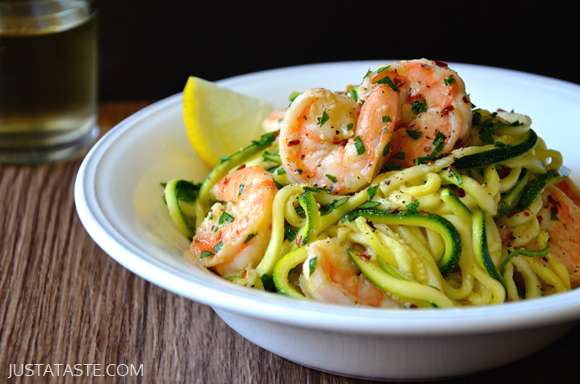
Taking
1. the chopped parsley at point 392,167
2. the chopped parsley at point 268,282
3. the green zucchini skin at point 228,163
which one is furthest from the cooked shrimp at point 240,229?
the chopped parsley at point 392,167

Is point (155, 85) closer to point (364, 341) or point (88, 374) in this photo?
point (88, 374)

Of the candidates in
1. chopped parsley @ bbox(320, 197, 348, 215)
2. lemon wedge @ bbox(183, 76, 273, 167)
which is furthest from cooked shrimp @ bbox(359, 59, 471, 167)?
lemon wedge @ bbox(183, 76, 273, 167)

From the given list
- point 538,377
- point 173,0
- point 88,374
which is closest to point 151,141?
point 88,374

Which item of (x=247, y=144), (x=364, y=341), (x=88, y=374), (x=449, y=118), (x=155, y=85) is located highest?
(x=449, y=118)

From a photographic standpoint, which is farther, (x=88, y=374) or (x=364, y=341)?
(x=88, y=374)

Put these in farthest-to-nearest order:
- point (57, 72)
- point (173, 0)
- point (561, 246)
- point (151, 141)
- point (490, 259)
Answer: point (173, 0) < point (57, 72) < point (151, 141) < point (561, 246) < point (490, 259)

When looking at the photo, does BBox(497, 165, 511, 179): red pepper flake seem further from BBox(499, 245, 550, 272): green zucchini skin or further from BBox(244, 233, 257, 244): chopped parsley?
BBox(244, 233, 257, 244): chopped parsley

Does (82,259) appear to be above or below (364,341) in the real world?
below

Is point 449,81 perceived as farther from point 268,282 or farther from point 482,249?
point 268,282
